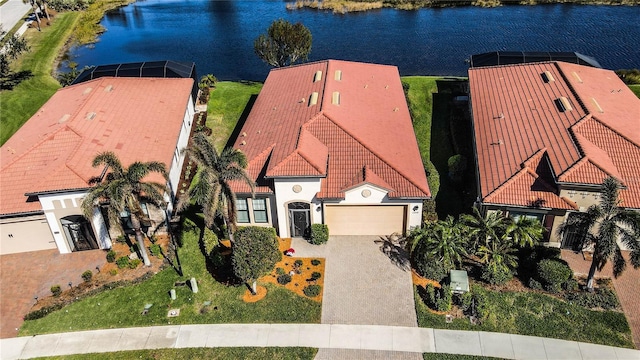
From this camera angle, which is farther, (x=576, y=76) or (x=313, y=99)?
(x=576, y=76)

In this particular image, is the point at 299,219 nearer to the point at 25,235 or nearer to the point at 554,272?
the point at 554,272

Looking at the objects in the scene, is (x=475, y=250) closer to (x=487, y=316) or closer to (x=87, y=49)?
(x=487, y=316)

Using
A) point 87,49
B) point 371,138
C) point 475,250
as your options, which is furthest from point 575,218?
point 87,49

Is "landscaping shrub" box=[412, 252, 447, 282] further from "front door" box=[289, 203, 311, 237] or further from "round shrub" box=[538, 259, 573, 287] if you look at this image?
"front door" box=[289, 203, 311, 237]

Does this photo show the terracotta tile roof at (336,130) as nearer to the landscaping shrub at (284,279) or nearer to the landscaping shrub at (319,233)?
the landscaping shrub at (319,233)

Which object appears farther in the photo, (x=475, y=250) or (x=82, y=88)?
(x=82, y=88)

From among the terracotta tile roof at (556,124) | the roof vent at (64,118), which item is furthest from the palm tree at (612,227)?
the roof vent at (64,118)

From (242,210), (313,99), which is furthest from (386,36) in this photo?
(242,210)

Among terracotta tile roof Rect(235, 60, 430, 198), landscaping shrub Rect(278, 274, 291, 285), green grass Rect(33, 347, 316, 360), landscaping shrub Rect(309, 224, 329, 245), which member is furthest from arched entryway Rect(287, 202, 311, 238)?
green grass Rect(33, 347, 316, 360)
